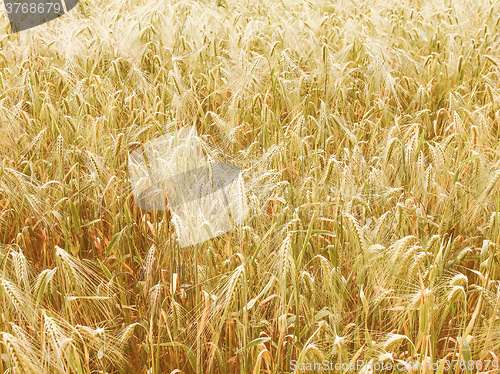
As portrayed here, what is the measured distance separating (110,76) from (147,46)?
0.41 m

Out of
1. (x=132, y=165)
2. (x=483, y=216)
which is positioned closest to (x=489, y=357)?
(x=483, y=216)

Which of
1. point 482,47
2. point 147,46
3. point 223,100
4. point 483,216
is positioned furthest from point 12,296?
point 482,47

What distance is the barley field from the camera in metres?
1.16

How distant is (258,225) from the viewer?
1.49 m

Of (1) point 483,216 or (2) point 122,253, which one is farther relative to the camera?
(1) point 483,216

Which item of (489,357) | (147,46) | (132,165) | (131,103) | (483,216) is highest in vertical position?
(147,46)

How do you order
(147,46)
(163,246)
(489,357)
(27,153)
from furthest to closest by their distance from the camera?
(147,46) → (27,153) → (163,246) → (489,357)

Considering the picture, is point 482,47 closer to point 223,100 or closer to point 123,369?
point 223,100

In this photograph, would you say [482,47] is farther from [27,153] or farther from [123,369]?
[123,369]

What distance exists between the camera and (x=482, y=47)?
3.41 meters

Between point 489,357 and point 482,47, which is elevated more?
point 482,47

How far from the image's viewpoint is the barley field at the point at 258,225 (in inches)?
45.6

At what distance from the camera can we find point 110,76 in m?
2.84

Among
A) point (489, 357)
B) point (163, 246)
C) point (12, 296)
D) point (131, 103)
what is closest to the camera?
point (12, 296)
